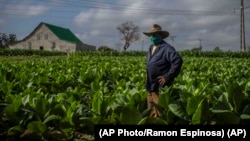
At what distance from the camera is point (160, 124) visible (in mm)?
4203

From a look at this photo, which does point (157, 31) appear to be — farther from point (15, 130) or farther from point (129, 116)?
point (15, 130)

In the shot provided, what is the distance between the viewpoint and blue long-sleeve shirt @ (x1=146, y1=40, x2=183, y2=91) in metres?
5.82

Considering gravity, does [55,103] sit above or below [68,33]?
below

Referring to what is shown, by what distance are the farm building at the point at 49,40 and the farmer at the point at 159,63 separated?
64704 mm

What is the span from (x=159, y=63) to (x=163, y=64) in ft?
0.21

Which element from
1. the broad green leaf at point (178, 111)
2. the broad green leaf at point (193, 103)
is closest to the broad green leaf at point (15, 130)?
the broad green leaf at point (178, 111)

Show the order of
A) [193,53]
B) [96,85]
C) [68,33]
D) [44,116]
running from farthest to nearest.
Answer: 1. [68,33]
2. [193,53]
3. [96,85]
4. [44,116]

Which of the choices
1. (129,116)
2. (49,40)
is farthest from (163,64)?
(49,40)

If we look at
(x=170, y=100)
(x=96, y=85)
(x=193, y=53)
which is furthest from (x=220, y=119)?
(x=193, y=53)

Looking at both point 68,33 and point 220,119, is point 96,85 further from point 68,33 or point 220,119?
point 68,33

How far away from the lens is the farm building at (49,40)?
7150 cm

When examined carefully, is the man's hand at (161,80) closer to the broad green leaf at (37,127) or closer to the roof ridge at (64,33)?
the broad green leaf at (37,127)

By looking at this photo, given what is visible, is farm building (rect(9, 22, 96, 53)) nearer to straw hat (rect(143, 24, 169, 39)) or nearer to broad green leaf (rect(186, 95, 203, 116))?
straw hat (rect(143, 24, 169, 39))

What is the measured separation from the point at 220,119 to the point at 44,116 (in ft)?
6.77
